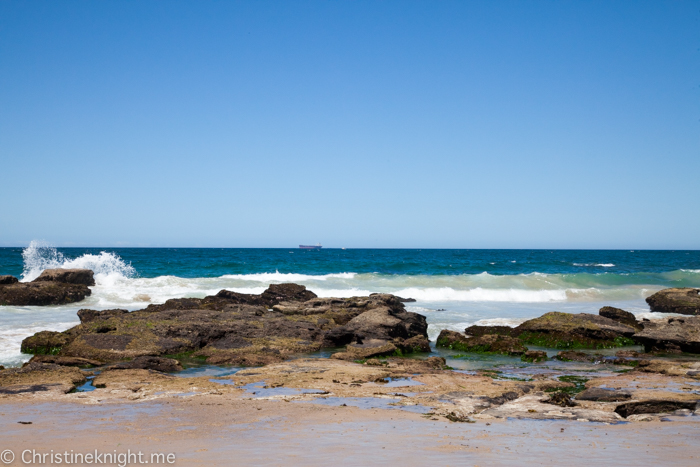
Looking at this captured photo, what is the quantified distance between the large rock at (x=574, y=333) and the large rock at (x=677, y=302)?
8940 millimetres

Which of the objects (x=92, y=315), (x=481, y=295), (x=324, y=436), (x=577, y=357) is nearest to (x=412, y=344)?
(x=577, y=357)

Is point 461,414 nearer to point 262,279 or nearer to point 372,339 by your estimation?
point 372,339

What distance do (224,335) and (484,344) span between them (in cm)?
714

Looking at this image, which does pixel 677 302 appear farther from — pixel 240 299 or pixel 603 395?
pixel 240 299

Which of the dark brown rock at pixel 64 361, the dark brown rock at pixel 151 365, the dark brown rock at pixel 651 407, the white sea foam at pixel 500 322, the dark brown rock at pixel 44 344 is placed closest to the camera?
the dark brown rock at pixel 651 407

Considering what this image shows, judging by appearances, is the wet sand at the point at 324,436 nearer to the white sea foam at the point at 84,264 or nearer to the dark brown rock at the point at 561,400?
the dark brown rock at the point at 561,400

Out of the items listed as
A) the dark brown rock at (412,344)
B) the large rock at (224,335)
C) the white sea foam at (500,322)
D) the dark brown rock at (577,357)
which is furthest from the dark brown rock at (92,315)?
the dark brown rock at (577,357)

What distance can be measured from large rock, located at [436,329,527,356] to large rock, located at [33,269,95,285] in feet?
59.2

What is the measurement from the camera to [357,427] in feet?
22.0

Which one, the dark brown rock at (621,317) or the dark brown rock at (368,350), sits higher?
the dark brown rock at (621,317)

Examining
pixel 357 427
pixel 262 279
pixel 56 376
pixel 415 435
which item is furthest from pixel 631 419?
pixel 262 279

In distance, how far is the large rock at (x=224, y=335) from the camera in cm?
1288

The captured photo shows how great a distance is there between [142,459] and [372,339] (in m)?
9.72

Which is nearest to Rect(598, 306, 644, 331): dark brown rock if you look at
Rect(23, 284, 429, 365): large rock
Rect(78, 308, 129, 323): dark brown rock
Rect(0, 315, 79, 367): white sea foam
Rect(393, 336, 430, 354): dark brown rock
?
Rect(23, 284, 429, 365): large rock
